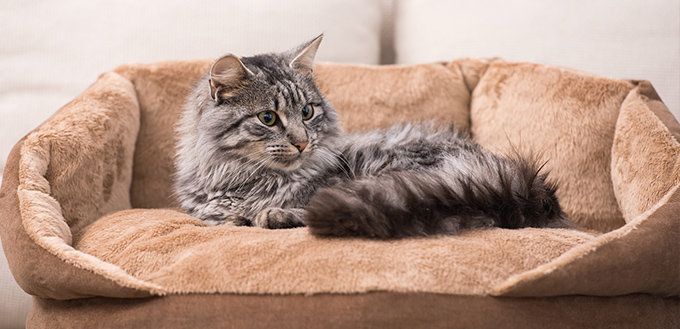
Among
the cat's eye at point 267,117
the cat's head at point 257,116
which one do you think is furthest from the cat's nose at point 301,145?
the cat's eye at point 267,117

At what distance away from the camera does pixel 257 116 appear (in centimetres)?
160

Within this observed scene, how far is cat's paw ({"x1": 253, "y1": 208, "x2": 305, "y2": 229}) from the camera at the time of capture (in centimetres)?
155

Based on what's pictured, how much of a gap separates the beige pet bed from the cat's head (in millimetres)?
264

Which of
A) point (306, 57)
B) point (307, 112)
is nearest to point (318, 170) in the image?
point (307, 112)

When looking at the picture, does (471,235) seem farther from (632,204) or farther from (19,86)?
(19,86)

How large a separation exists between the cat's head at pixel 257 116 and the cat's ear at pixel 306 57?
89 mm

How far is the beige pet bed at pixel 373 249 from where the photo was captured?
1.12 metres

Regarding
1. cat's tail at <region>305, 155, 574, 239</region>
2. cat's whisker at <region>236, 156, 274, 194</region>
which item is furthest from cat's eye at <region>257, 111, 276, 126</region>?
cat's tail at <region>305, 155, 574, 239</region>

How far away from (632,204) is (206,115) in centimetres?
136

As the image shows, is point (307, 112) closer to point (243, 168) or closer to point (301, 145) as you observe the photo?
point (301, 145)

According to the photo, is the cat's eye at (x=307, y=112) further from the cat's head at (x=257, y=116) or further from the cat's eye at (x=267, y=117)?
the cat's eye at (x=267, y=117)

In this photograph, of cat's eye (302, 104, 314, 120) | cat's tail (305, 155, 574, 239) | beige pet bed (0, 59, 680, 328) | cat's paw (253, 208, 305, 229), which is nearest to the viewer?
beige pet bed (0, 59, 680, 328)

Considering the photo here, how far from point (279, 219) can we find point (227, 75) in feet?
1.49

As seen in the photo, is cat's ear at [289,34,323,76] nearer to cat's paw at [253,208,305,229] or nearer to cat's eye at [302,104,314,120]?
cat's eye at [302,104,314,120]
